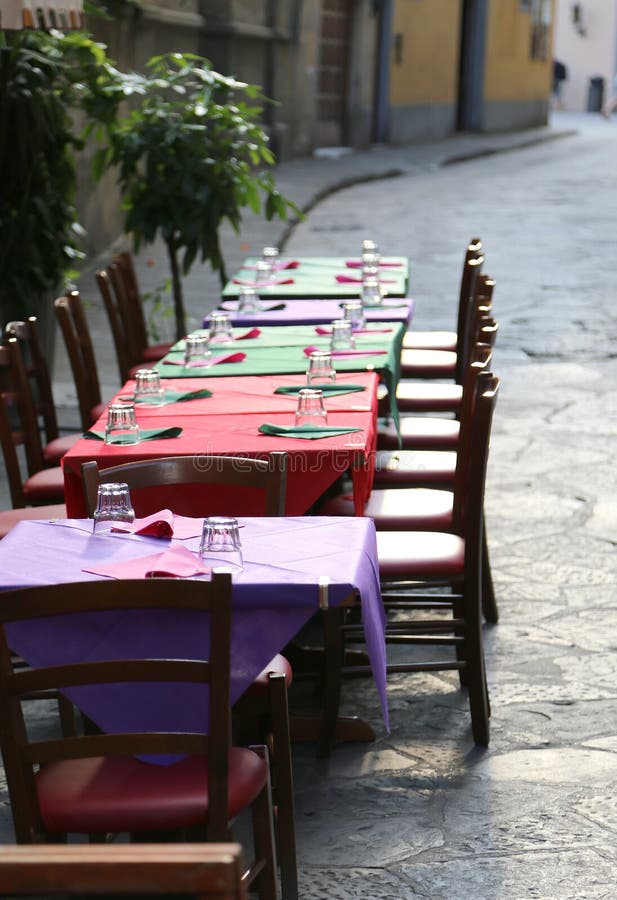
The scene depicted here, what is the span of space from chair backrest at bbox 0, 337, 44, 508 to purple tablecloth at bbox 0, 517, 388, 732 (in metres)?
1.30

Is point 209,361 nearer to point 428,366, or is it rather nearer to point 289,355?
point 289,355

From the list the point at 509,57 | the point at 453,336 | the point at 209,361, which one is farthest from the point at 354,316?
the point at 509,57

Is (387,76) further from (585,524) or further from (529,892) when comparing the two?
(529,892)

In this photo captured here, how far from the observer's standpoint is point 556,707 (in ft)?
14.5

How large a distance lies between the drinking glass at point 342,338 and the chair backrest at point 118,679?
2.88 meters

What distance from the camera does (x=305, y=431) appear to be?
438 centimetres

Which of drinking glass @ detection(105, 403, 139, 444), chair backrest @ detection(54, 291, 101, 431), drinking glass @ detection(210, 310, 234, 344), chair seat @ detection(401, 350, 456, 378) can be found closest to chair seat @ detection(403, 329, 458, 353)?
chair seat @ detection(401, 350, 456, 378)

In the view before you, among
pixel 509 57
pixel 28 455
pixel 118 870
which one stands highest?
pixel 118 870

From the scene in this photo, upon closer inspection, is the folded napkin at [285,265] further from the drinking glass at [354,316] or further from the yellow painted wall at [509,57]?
the yellow painted wall at [509,57]

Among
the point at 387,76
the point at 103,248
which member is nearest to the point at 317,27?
the point at 387,76

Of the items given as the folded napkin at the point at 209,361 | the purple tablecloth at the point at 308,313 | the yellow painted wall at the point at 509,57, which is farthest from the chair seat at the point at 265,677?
the yellow painted wall at the point at 509,57

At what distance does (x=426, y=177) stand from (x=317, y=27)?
2660mm

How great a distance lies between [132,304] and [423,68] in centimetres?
1974

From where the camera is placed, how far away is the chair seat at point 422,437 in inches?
227
